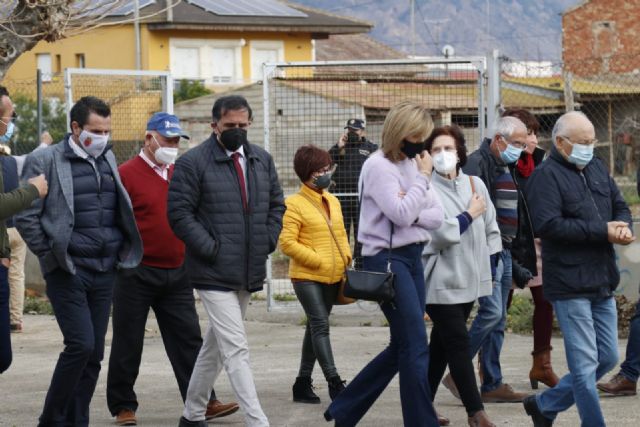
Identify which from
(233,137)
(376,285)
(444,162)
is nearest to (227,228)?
(233,137)

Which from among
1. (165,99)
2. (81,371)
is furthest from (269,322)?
(81,371)

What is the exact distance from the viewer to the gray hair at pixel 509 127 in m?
9.18

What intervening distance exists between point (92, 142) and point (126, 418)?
185cm

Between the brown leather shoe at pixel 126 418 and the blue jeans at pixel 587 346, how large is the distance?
9.10 feet

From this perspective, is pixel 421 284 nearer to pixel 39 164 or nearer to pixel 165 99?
pixel 39 164

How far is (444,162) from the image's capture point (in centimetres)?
834

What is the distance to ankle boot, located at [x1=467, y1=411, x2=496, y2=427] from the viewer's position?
26.6 feet

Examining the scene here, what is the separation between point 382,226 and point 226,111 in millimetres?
1173

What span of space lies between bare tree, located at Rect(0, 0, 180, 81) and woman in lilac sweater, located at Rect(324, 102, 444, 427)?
3827mm

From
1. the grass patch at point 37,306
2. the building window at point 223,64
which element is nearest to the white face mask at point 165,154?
the grass patch at point 37,306

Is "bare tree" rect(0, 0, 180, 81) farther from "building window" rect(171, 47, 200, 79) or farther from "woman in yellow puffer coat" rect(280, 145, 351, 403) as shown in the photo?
"building window" rect(171, 47, 200, 79)

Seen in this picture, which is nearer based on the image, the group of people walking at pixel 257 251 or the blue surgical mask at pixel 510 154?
the group of people walking at pixel 257 251

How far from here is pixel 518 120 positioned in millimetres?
9320

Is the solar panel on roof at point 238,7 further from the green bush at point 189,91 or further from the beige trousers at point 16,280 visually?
the beige trousers at point 16,280
